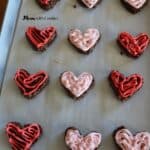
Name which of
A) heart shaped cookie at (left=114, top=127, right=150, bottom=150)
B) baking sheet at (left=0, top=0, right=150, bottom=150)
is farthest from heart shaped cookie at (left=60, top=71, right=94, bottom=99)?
heart shaped cookie at (left=114, top=127, right=150, bottom=150)

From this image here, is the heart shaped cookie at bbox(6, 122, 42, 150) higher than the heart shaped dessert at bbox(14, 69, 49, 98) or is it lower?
lower

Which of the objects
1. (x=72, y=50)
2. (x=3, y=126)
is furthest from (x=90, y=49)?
(x=3, y=126)

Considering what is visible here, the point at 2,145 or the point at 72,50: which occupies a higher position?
the point at 72,50

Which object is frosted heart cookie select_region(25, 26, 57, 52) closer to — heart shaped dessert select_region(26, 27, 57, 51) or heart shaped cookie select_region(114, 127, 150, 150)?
heart shaped dessert select_region(26, 27, 57, 51)

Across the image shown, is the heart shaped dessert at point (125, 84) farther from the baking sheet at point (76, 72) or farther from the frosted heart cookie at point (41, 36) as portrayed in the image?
the frosted heart cookie at point (41, 36)

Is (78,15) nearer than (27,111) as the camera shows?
No

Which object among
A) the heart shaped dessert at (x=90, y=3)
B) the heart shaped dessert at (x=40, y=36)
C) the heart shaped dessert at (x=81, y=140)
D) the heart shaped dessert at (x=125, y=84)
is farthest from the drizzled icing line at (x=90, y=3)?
the heart shaped dessert at (x=81, y=140)

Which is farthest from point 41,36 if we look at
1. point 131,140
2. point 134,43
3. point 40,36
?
point 131,140

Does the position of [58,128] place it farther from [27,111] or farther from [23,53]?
[23,53]
